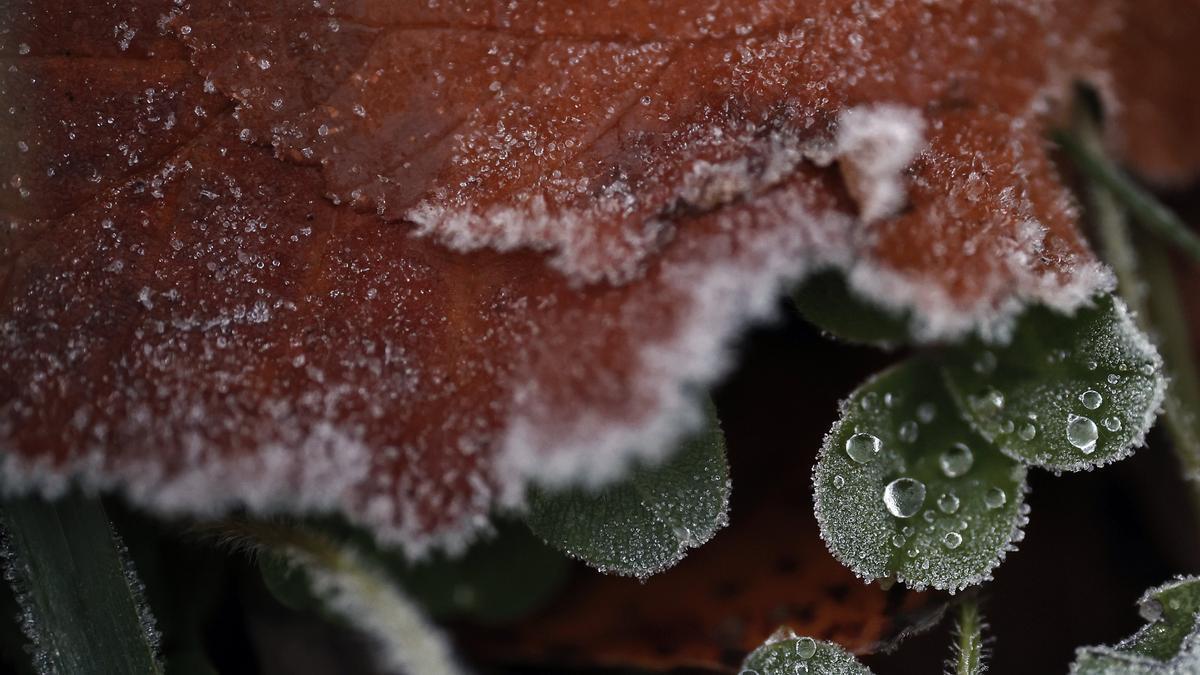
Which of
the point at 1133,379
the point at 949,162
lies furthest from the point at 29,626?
the point at 1133,379

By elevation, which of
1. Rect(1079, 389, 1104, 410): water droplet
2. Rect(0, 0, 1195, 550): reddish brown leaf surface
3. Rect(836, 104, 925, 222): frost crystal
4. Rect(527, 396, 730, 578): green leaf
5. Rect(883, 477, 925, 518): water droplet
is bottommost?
Rect(1079, 389, 1104, 410): water droplet

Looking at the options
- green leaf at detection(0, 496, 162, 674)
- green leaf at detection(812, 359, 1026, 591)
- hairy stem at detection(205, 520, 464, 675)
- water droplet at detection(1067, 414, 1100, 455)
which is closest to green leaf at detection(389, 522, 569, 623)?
hairy stem at detection(205, 520, 464, 675)

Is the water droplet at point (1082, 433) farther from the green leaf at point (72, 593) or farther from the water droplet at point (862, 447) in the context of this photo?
the green leaf at point (72, 593)

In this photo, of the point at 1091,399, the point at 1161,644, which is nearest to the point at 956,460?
the point at 1091,399

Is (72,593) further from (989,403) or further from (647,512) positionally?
(989,403)

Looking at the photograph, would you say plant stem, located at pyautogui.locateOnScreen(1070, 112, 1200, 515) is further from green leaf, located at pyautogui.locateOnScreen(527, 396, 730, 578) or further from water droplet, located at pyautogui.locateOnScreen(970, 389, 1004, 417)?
green leaf, located at pyautogui.locateOnScreen(527, 396, 730, 578)

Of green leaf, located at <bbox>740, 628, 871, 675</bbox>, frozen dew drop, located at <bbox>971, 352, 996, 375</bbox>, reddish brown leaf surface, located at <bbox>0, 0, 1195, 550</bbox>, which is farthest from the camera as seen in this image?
frozen dew drop, located at <bbox>971, 352, 996, 375</bbox>

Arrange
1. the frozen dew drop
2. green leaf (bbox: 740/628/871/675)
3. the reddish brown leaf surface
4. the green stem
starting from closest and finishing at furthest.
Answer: the reddish brown leaf surface
green leaf (bbox: 740/628/871/675)
the frozen dew drop
the green stem

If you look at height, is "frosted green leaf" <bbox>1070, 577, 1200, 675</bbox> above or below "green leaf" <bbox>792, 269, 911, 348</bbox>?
below
